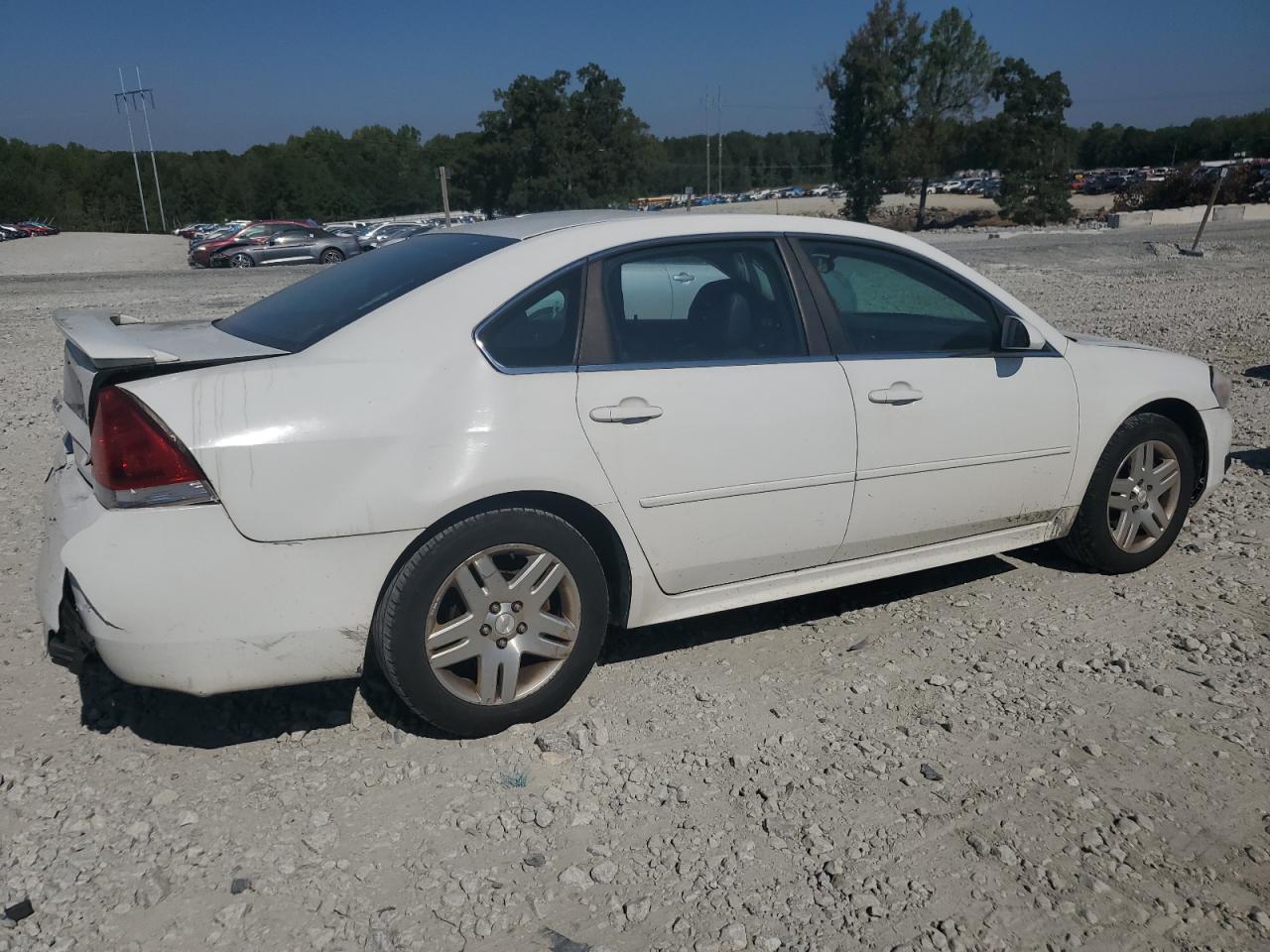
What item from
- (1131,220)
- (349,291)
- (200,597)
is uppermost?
(349,291)

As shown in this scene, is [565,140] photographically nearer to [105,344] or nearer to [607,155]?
[607,155]

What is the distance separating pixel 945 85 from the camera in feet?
191

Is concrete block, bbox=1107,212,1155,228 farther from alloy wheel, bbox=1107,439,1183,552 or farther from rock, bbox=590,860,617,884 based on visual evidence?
rock, bbox=590,860,617,884

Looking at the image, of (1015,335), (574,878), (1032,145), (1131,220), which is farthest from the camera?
(1032,145)

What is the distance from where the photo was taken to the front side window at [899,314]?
409 centimetres

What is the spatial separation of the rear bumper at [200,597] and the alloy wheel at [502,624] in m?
0.25

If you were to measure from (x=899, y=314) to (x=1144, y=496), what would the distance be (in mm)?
1427

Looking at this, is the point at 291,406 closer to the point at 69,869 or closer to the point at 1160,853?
the point at 69,869

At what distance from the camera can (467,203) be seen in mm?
76688

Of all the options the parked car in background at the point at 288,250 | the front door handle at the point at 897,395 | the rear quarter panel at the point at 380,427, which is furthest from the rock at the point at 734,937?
the parked car in background at the point at 288,250

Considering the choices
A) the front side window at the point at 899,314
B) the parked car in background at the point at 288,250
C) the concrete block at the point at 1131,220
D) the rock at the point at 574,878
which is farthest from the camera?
the concrete block at the point at 1131,220

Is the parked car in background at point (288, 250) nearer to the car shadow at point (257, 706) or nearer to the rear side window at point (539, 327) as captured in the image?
the car shadow at point (257, 706)

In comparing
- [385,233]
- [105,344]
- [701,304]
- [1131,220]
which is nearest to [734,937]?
[701,304]

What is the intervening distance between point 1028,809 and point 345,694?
230cm
